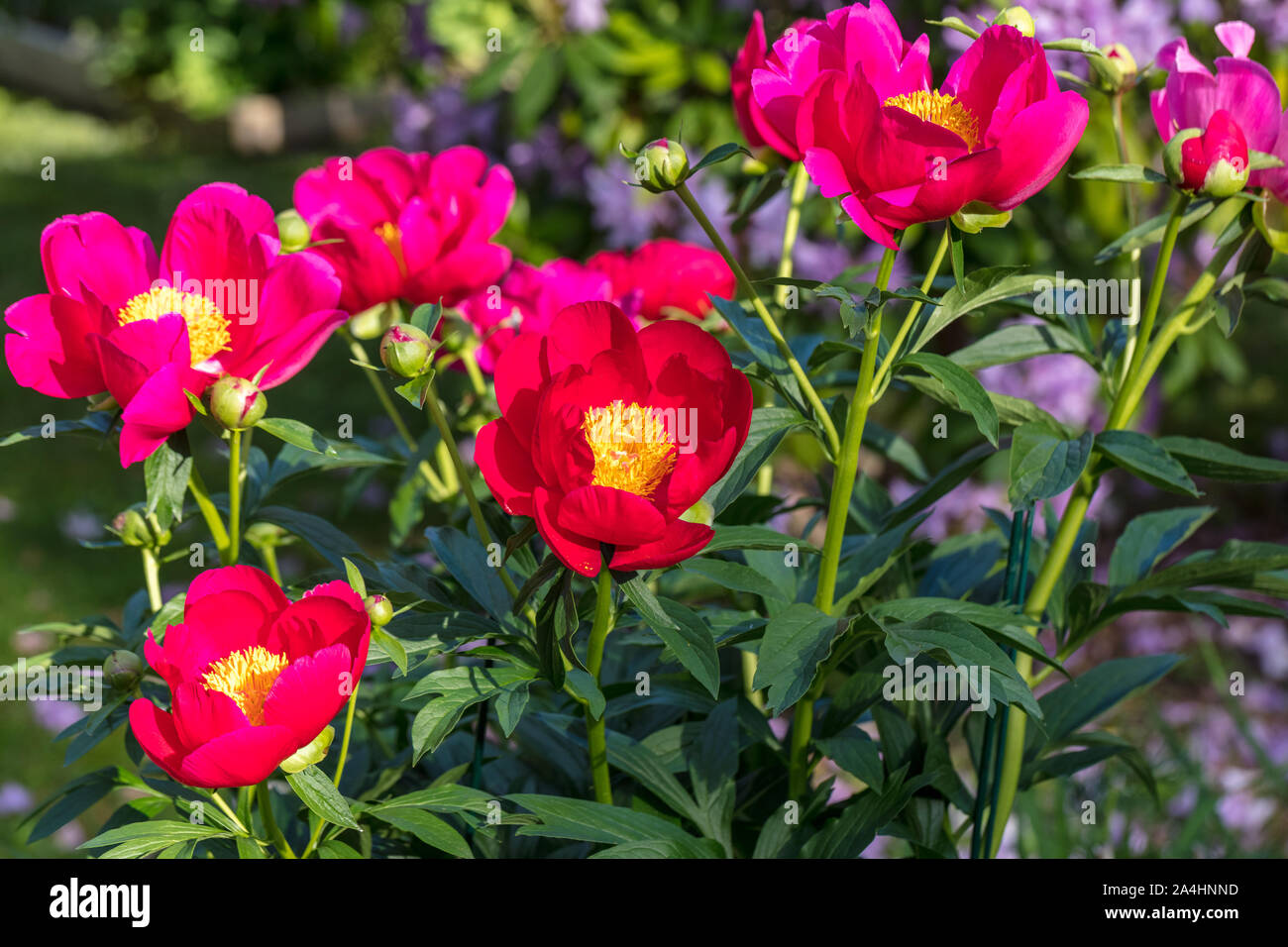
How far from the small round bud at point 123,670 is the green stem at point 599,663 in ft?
0.75

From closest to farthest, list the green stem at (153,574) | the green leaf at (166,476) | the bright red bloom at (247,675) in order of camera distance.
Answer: the bright red bloom at (247,675)
the green leaf at (166,476)
the green stem at (153,574)

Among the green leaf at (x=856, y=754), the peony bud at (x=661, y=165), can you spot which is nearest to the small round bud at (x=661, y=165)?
the peony bud at (x=661, y=165)

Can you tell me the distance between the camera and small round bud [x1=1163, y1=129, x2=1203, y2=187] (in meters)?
0.64

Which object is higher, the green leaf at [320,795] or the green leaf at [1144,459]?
the green leaf at [1144,459]

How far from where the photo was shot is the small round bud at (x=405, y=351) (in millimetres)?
585

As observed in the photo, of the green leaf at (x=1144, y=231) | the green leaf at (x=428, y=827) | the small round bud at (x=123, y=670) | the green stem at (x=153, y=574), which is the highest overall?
the green leaf at (x=1144, y=231)

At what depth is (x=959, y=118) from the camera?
0.64 meters

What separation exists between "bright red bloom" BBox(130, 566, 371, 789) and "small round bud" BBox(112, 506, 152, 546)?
0.14 metres

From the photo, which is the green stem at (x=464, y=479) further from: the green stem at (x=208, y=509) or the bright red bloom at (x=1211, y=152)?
the bright red bloom at (x=1211, y=152)

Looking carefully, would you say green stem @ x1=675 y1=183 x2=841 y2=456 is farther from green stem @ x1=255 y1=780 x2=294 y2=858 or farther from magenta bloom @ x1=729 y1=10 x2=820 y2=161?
green stem @ x1=255 y1=780 x2=294 y2=858

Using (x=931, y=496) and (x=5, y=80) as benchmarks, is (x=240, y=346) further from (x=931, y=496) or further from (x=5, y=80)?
(x=5, y=80)

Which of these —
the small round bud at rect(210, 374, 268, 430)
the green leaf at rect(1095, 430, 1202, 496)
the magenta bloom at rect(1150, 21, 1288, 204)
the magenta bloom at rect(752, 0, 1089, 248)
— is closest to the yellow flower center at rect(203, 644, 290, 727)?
the small round bud at rect(210, 374, 268, 430)

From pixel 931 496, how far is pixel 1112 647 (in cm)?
193

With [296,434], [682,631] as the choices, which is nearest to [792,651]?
[682,631]
